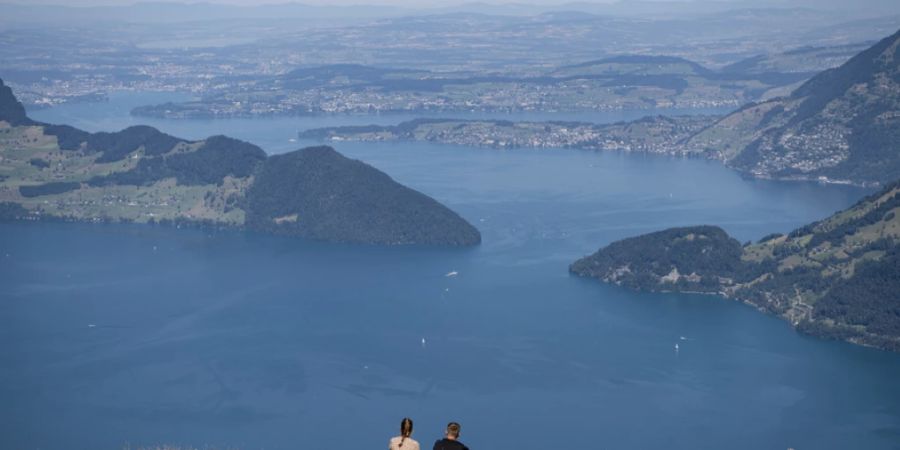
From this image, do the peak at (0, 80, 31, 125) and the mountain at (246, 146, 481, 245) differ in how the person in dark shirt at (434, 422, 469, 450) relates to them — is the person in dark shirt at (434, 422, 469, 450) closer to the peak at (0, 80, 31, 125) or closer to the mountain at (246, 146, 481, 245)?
the mountain at (246, 146, 481, 245)

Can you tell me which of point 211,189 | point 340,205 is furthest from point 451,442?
point 211,189

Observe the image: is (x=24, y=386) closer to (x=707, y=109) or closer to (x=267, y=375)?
(x=267, y=375)

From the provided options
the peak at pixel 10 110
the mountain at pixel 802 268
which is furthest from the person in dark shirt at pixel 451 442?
the peak at pixel 10 110

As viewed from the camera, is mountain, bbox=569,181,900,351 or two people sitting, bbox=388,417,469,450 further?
mountain, bbox=569,181,900,351

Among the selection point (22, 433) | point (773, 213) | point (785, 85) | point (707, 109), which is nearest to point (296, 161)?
point (773, 213)

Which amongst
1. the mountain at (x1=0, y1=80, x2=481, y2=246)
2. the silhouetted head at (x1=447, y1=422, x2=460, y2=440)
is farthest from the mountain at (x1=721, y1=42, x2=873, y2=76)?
the silhouetted head at (x1=447, y1=422, x2=460, y2=440)

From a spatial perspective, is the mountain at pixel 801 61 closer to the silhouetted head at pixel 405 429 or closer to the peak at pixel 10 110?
the peak at pixel 10 110
